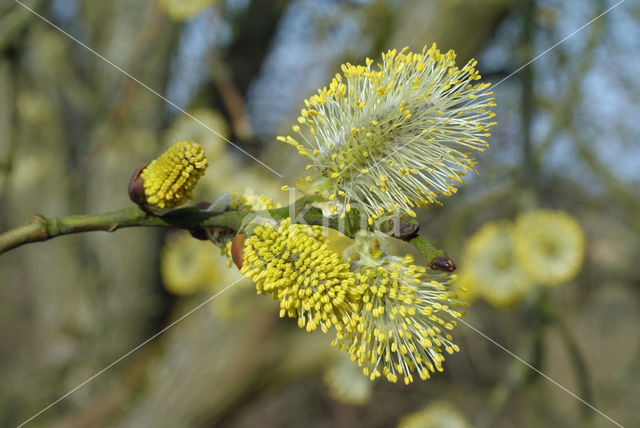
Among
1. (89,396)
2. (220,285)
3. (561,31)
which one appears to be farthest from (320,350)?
(561,31)

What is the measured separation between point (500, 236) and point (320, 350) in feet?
4.96

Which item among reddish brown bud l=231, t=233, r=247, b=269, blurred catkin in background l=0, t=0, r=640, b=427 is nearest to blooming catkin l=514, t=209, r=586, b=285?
blurred catkin in background l=0, t=0, r=640, b=427

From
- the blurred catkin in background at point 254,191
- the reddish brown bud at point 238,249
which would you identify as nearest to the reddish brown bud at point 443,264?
the reddish brown bud at point 238,249

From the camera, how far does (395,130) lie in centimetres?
81

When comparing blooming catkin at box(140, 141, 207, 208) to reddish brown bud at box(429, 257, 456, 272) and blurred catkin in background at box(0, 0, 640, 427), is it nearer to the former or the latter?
reddish brown bud at box(429, 257, 456, 272)

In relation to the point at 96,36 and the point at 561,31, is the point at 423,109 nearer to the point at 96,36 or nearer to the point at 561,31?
the point at 561,31

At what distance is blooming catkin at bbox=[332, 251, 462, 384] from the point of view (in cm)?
73

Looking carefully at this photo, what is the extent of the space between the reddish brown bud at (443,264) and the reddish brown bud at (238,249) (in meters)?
0.26

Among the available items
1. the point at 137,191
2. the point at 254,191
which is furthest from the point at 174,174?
the point at 254,191

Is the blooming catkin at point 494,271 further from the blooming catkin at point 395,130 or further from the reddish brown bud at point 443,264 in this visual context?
the reddish brown bud at point 443,264

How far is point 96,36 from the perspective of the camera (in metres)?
3.66

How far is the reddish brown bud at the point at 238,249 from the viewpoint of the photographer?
702 mm

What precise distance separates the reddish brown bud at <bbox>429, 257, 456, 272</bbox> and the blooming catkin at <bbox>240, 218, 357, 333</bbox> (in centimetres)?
12

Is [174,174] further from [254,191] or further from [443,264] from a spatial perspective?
[254,191]
